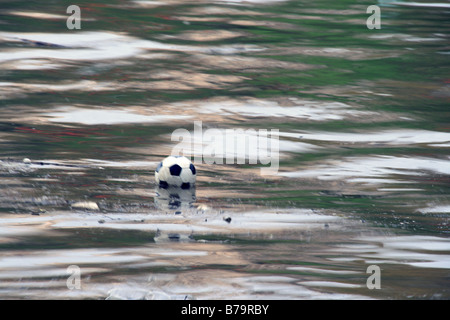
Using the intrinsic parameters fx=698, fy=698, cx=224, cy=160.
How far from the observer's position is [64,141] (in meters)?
6.48

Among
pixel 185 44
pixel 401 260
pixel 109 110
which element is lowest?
pixel 401 260

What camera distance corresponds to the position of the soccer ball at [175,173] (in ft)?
18.1

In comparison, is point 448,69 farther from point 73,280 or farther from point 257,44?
point 73,280

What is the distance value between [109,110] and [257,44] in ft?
10.8
